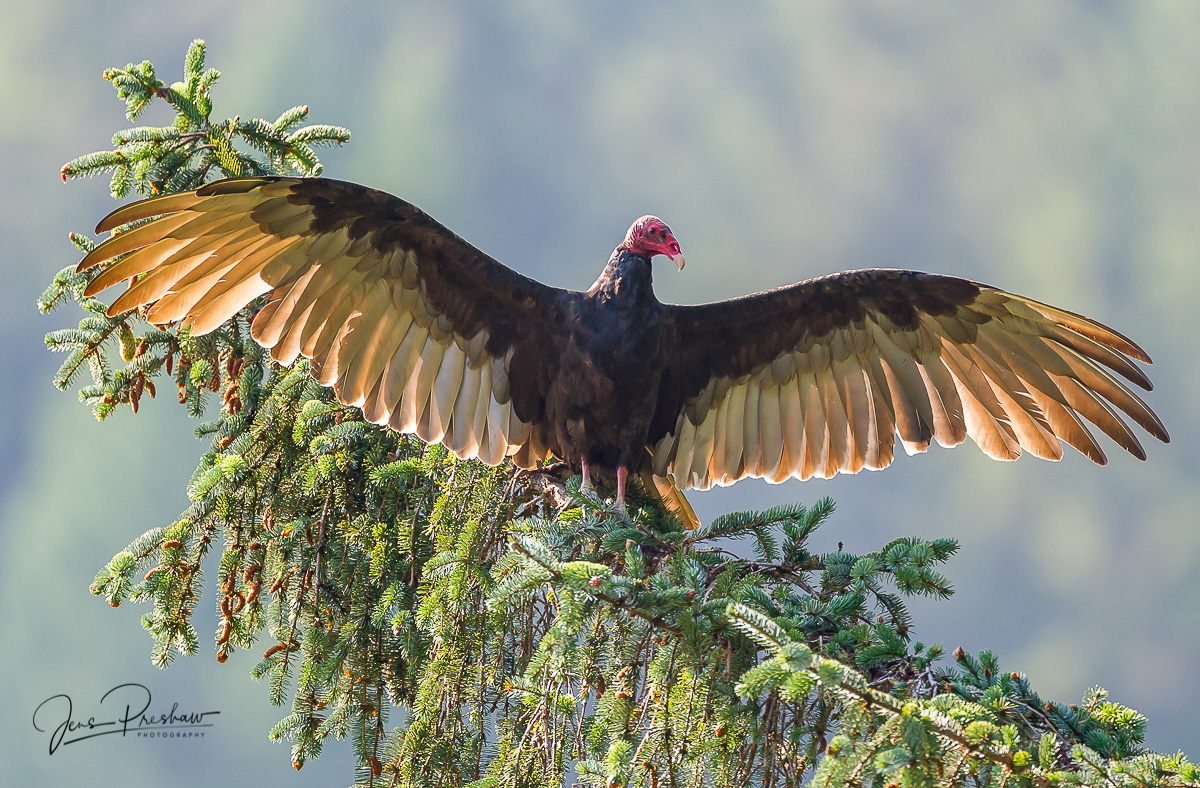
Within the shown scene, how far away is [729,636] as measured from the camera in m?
1.96

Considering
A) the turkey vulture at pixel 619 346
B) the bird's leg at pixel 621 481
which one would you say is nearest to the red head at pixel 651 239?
the turkey vulture at pixel 619 346

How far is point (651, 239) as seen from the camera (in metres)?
3.27

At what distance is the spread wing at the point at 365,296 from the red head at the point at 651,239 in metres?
0.30

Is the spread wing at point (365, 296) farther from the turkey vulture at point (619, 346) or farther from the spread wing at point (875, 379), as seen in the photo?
the spread wing at point (875, 379)

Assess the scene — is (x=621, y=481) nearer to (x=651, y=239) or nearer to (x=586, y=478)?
(x=586, y=478)

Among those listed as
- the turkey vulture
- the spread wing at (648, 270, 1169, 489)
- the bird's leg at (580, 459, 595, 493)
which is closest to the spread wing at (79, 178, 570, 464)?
the turkey vulture

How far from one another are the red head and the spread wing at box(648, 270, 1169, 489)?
19cm

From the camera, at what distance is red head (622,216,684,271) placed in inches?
129

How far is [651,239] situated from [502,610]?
1413mm

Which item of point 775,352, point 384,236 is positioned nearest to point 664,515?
point 775,352

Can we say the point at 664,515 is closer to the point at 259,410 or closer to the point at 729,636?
the point at 729,636

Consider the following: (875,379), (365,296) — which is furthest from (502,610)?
(875,379)

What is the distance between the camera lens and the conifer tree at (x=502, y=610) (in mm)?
1730

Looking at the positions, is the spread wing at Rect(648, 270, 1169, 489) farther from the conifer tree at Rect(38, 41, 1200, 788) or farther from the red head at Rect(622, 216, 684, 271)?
the conifer tree at Rect(38, 41, 1200, 788)
